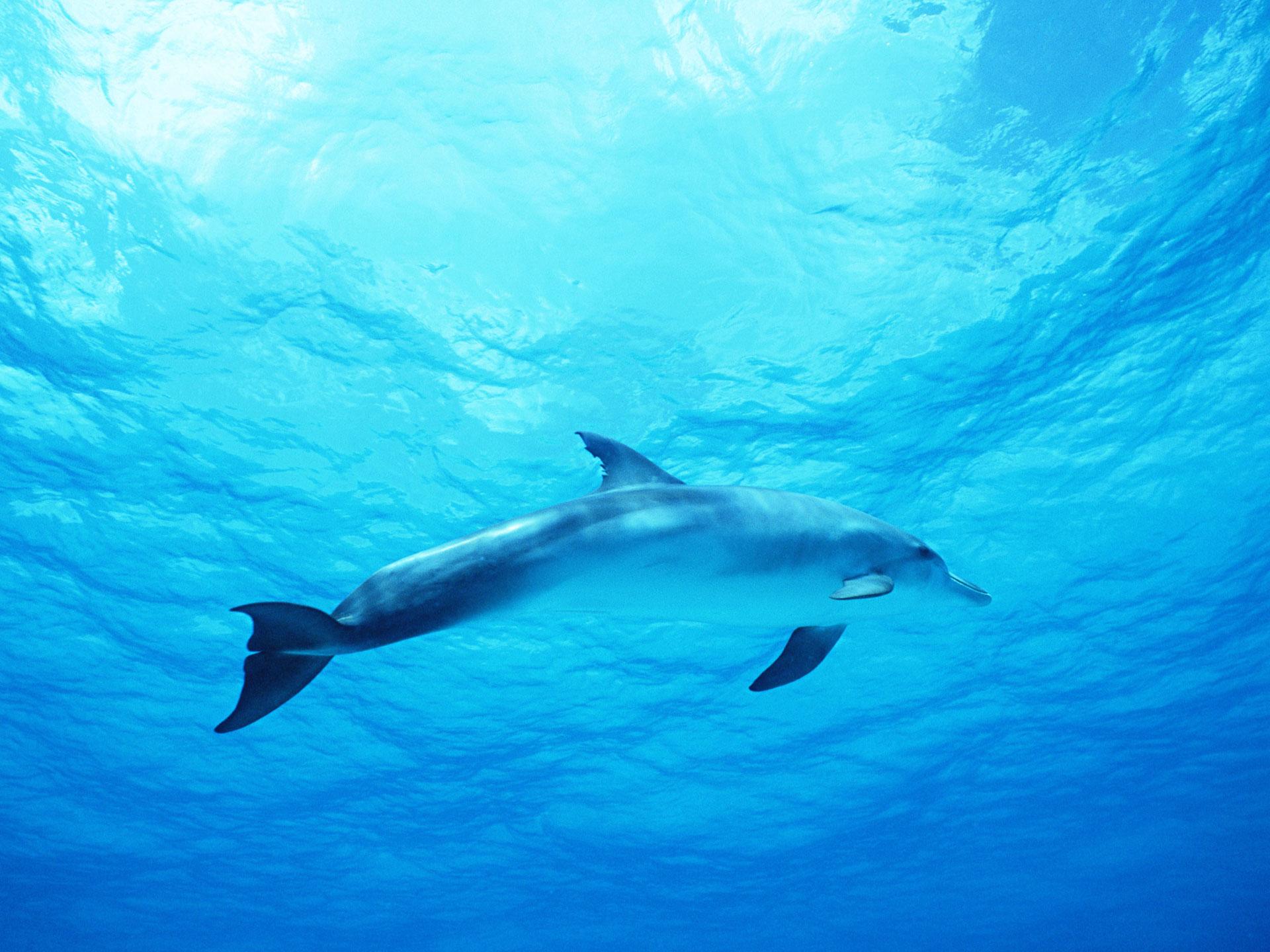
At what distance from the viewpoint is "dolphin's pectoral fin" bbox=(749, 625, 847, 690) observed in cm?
502

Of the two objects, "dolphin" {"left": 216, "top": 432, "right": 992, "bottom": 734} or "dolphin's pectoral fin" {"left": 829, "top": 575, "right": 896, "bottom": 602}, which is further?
"dolphin's pectoral fin" {"left": 829, "top": 575, "right": 896, "bottom": 602}

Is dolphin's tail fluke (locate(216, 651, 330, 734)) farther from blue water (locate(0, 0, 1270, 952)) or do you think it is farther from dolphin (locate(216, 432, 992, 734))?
blue water (locate(0, 0, 1270, 952))

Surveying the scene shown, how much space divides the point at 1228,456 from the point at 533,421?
11.4 meters

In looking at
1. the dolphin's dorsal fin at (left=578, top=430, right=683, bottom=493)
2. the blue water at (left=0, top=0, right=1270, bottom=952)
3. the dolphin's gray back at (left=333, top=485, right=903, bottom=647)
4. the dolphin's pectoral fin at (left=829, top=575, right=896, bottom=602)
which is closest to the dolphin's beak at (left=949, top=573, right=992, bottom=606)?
the dolphin's gray back at (left=333, top=485, right=903, bottom=647)

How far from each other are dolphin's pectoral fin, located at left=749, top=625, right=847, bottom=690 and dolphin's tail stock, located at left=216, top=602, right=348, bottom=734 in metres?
2.66

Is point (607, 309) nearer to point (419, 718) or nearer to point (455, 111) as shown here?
point (455, 111)

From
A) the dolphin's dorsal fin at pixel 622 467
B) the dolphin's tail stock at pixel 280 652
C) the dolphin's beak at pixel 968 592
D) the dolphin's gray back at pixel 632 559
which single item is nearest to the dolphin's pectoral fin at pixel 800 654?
the dolphin's gray back at pixel 632 559

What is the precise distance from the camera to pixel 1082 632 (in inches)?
693

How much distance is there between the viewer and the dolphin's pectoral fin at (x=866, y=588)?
392cm

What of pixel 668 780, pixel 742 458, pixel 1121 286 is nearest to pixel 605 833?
pixel 668 780

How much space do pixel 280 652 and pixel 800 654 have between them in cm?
307

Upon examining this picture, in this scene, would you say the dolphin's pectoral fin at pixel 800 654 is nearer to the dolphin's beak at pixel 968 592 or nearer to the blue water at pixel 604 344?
the dolphin's beak at pixel 968 592

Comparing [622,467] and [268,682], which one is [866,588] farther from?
[268,682]

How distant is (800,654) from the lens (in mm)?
5098
